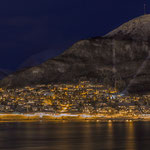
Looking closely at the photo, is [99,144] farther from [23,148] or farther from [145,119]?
[145,119]

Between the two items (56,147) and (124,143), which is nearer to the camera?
(56,147)

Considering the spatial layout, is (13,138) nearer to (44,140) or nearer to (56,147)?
(44,140)

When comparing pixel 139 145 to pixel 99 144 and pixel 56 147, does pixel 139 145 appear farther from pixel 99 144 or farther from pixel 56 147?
pixel 56 147

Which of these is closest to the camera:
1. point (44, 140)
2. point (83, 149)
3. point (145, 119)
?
point (83, 149)

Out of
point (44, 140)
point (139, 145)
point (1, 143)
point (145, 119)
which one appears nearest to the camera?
point (139, 145)

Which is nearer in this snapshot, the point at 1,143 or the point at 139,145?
the point at 139,145

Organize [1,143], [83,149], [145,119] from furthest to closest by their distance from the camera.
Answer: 1. [145,119]
2. [1,143]
3. [83,149]

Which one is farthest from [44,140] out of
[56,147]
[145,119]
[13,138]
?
[145,119]

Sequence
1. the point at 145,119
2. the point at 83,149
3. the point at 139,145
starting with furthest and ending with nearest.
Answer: the point at 145,119 < the point at 139,145 < the point at 83,149
